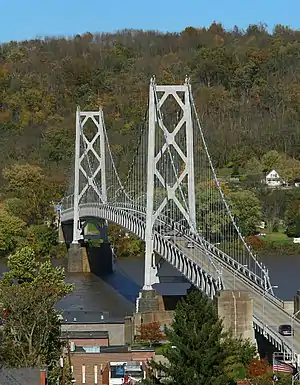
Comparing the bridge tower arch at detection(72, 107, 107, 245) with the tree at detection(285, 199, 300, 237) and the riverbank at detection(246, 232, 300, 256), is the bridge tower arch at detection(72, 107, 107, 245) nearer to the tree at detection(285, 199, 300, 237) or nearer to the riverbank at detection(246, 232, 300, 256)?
the riverbank at detection(246, 232, 300, 256)

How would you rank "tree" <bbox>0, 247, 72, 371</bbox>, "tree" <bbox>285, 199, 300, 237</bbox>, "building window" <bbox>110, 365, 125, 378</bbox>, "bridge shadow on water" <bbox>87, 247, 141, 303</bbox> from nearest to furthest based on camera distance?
"tree" <bbox>0, 247, 72, 371</bbox>
"building window" <bbox>110, 365, 125, 378</bbox>
"bridge shadow on water" <bbox>87, 247, 141, 303</bbox>
"tree" <bbox>285, 199, 300, 237</bbox>

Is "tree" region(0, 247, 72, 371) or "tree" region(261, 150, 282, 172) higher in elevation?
"tree" region(261, 150, 282, 172)

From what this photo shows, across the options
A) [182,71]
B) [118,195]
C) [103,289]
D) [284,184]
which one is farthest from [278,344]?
[182,71]

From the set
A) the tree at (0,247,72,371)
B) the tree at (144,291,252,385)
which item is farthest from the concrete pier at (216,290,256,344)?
the tree at (144,291,252,385)

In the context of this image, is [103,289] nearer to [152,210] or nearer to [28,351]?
[152,210]

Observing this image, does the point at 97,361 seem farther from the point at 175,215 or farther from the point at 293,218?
the point at 293,218

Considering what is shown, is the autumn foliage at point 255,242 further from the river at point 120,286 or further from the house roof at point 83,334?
the house roof at point 83,334
